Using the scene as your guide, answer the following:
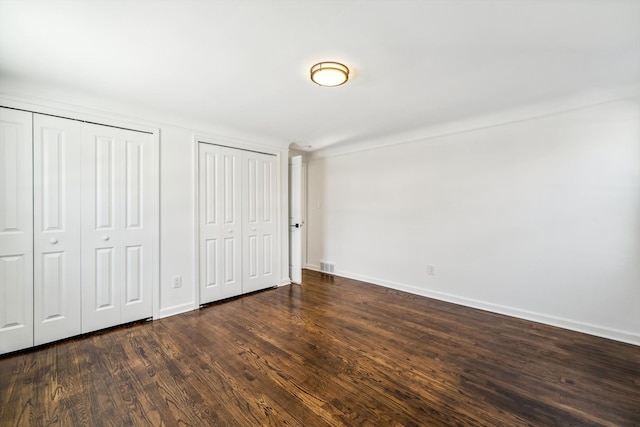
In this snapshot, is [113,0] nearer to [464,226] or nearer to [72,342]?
[72,342]

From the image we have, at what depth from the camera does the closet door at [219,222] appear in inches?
136

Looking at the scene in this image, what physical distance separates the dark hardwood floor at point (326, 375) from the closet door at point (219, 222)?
595 mm

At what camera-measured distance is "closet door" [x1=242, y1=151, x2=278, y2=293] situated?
12.8 ft

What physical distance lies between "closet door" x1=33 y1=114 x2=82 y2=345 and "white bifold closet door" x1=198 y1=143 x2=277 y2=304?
1186 millimetres

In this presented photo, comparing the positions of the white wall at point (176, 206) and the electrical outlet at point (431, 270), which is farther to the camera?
the electrical outlet at point (431, 270)

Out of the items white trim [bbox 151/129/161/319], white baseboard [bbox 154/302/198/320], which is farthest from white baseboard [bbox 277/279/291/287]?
white trim [bbox 151/129/161/319]

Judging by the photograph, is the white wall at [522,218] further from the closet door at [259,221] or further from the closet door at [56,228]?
the closet door at [56,228]

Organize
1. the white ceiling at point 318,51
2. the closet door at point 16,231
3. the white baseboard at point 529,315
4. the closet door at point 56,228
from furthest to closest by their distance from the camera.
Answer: the white baseboard at point 529,315 → the closet door at point 56,228 → the closet door at point 16,231 → the white ceiling at point 318,51

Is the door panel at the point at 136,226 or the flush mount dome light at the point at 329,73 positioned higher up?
the flush mount dome light at the point at 329,73

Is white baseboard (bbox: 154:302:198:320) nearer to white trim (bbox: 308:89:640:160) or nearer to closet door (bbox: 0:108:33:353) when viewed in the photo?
closet door (bbox: 0:108:33:353)

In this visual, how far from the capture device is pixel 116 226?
2.80 metres

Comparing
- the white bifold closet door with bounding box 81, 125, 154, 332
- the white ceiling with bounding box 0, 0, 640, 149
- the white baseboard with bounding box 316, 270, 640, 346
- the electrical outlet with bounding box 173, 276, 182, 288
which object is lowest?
the white baseboard with bounding box 316, 270, 640, 346

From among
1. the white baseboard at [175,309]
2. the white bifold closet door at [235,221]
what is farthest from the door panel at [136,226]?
the white bifold closet door at [235,221]

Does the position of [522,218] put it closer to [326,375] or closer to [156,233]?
[326,375]
